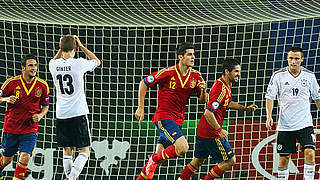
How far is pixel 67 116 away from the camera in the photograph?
6.81 metres

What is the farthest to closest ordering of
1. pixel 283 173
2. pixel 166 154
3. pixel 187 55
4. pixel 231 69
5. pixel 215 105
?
pixel 283 173, pixel 231 69, pixel 187 55, pixel 215 105, pixel 166 154

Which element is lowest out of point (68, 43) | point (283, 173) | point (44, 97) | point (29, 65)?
point (283, 173)

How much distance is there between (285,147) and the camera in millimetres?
7211

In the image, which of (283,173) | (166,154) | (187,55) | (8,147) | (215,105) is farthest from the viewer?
(8,147)

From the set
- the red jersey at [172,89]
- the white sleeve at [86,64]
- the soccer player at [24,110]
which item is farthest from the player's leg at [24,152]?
the red jersey at [172,89]

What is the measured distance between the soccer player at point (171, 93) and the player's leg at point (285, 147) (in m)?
1.09

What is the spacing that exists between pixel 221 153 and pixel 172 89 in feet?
3.32

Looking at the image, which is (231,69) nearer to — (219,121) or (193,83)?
(193,83)

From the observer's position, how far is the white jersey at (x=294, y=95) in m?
7.11

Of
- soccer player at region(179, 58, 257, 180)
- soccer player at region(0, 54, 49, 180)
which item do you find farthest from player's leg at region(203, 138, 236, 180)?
soccer player at region(0, 54, 49, 180)

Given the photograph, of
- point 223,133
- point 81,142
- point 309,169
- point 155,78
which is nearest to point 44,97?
point 81,142

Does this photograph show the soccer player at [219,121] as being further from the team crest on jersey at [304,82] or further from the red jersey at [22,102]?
the red jersey at [22,102]

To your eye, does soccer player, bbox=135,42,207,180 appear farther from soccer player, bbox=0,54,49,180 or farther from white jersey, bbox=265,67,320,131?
soccer player, bbox=0,54,49,180

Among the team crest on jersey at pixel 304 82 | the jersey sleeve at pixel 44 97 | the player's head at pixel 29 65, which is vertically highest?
the player's head at pixel 29 65
